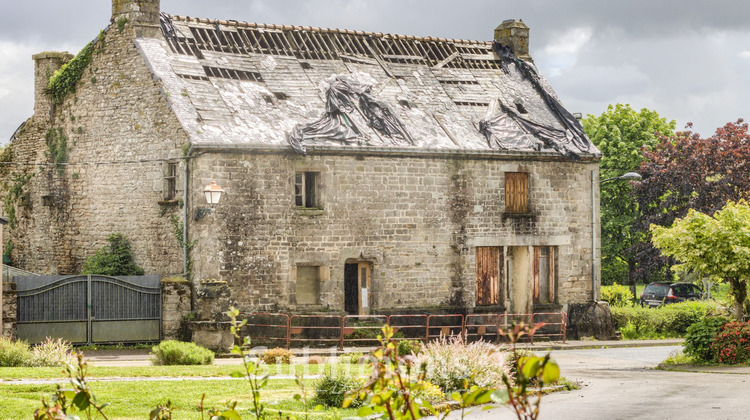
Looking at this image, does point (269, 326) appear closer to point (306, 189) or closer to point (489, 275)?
point (306, 189)

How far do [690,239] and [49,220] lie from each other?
1804 centimetres

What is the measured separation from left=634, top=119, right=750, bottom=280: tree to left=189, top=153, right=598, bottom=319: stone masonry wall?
34.0ft

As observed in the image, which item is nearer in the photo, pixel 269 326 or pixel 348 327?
pixel 269 326

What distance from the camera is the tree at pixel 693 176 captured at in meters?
36.7

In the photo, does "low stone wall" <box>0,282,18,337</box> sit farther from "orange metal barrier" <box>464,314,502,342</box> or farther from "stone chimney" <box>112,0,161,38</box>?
"orange metal barrier" <box>464,314,502,342</box>

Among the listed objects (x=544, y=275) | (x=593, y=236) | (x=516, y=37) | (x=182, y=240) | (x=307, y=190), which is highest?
(x=516, y=37)

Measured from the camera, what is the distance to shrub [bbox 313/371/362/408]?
13.7m

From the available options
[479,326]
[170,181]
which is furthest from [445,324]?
[170,181]

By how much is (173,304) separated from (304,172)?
484cm

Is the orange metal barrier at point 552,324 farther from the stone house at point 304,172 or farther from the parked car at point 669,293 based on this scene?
the parked car at point 669,293

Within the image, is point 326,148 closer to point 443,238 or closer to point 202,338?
point 443,238

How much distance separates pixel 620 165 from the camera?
161 ft

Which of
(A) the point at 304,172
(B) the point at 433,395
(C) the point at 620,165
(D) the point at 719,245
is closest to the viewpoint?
(B) the point at 433,395

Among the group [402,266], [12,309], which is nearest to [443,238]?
[402,266]
